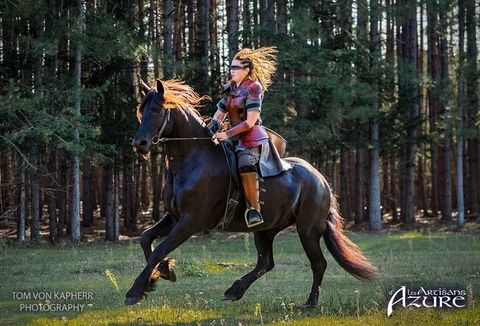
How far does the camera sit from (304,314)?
8.67 metres

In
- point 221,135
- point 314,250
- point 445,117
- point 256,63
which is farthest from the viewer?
point 445,117

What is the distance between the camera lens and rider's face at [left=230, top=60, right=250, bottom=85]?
902cm

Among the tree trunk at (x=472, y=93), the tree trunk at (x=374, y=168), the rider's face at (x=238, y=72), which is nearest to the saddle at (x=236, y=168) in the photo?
the rider's face at (x=238, y=72)

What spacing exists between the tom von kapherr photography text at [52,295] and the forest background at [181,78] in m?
9.11

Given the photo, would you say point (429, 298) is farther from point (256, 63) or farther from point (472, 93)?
point (472, 93)

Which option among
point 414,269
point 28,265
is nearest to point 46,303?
point 28,265

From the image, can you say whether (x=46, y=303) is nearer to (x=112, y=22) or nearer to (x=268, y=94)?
(x=112, y=22)

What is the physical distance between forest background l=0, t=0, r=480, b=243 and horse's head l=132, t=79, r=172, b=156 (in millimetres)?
11128

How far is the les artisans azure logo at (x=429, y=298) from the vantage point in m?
9.06

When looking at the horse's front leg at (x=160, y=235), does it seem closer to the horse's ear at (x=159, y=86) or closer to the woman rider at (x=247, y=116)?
the woman rider at (x=247, y=116)

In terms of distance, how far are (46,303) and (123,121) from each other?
16.8 meters

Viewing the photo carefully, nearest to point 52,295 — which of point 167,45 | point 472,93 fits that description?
point 167,45

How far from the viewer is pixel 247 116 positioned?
882 cm

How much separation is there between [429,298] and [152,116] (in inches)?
182
